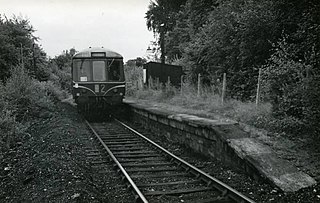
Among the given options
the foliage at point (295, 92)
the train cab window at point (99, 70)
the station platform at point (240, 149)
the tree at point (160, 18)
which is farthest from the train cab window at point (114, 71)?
the tree at point (160, 18)

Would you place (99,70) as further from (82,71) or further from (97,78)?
(82,71)

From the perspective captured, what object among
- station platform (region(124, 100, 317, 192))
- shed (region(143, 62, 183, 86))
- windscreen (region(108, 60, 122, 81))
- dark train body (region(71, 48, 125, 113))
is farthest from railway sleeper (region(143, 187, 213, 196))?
shed (region(143, 62, 183, 86))

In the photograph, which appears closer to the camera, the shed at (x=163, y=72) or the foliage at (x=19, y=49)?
the foliage at (x=19, y=49)

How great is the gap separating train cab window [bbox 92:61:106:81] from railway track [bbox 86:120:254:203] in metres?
6.17

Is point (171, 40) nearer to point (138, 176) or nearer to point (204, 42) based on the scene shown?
point (204, 42)

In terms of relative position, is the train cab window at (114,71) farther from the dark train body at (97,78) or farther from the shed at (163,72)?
the shed at (163,72)

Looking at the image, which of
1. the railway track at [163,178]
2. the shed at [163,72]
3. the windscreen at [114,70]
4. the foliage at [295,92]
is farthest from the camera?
the shed at [163,72]

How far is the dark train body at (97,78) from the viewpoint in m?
15.4

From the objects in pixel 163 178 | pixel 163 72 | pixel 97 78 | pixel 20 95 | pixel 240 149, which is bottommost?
pixel 163 178

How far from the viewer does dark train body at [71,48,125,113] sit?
1538cm

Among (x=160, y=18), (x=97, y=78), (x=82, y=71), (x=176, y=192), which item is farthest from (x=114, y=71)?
(x=160, y=18)

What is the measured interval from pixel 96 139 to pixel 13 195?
564 centimetres

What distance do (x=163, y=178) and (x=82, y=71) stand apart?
9.87 m

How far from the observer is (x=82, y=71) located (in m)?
15.4
